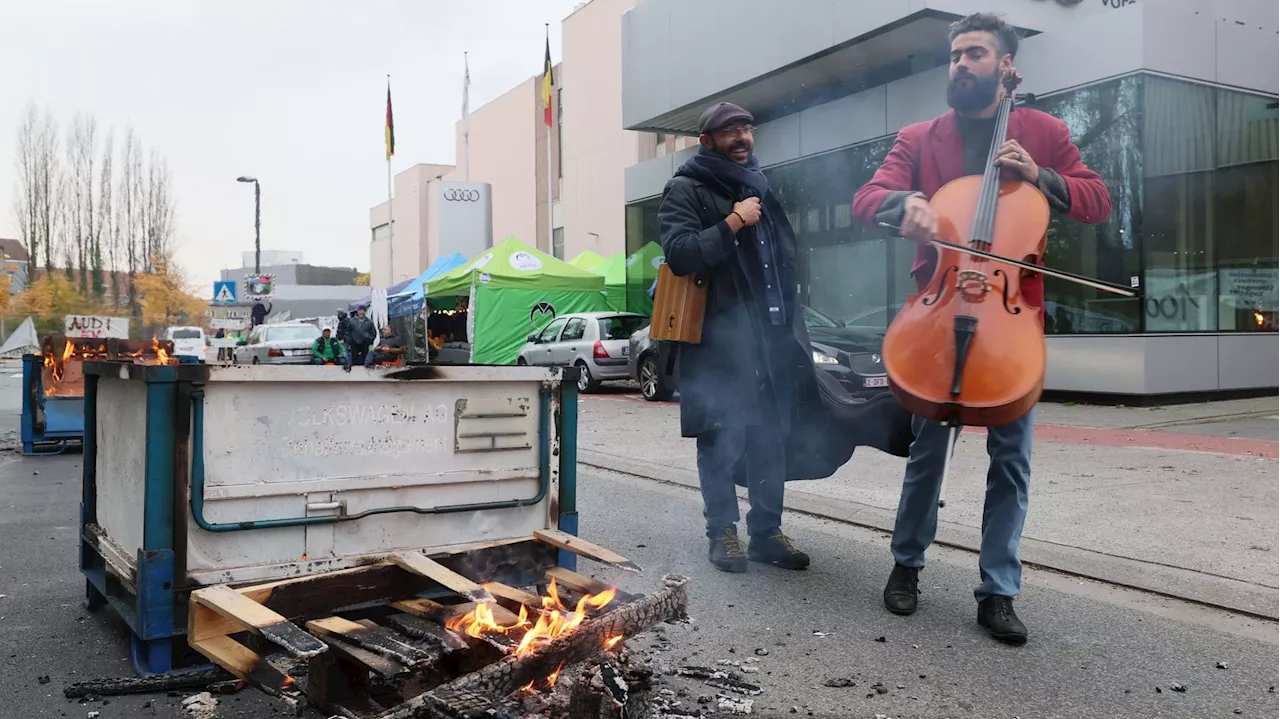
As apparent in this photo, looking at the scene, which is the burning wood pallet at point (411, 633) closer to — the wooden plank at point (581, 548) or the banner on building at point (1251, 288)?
the wooden plank at point (581, 548)

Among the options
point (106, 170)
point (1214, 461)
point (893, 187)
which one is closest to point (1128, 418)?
point (1214, 461)

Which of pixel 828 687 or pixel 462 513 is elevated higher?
pixel 462 513

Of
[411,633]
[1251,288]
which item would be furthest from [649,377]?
[411,633]

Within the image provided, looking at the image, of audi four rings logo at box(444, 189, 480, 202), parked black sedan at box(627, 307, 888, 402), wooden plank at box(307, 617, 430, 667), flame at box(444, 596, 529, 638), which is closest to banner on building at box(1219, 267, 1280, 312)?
parked black sedan at box(627, 307, 888, 402)

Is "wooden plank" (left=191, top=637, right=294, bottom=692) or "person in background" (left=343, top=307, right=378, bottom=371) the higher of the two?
"person in background" (left=343, top=307, right=378, bottom=371)

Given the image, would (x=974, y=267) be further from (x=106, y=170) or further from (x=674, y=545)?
(x=106, y=170)

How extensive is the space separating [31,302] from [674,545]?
45121 mm

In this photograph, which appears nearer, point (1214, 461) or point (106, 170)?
point (1214, 461)

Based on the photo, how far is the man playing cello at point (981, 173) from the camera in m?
2.85

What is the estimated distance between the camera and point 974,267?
262 centimetres

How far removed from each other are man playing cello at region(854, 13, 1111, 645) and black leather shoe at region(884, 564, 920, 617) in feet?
0.81

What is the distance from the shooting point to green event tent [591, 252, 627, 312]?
18797mm

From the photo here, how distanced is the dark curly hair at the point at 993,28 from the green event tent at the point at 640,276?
47.3 feet

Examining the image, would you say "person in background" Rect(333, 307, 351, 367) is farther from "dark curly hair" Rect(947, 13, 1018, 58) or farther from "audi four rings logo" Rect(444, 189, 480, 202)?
"dark curly hair" Rect(947, 13, 1018, 58)
